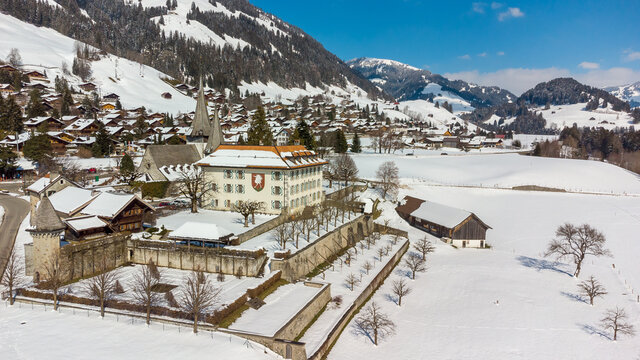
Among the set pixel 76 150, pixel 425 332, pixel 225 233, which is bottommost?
pixel 425 332

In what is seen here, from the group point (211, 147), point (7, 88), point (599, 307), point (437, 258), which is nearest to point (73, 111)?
point (7, 88)

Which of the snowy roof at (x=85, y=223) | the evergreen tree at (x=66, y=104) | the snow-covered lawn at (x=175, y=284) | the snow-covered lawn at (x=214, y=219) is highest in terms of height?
the evergreen tree at (x=66, y=104)

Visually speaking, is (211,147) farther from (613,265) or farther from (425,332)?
(613,265)

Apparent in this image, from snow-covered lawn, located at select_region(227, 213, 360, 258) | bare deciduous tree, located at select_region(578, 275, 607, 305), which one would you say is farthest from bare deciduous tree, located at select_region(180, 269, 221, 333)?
bare deciduous tree, located at select_region(578, 275, 607, 305)

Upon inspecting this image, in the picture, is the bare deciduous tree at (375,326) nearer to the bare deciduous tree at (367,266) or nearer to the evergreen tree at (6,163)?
the bare deciduous tree at (367,266)

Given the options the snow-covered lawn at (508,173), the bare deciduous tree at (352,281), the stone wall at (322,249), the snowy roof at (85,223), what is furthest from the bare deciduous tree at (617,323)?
the snow-covered lawn at (508,173)
